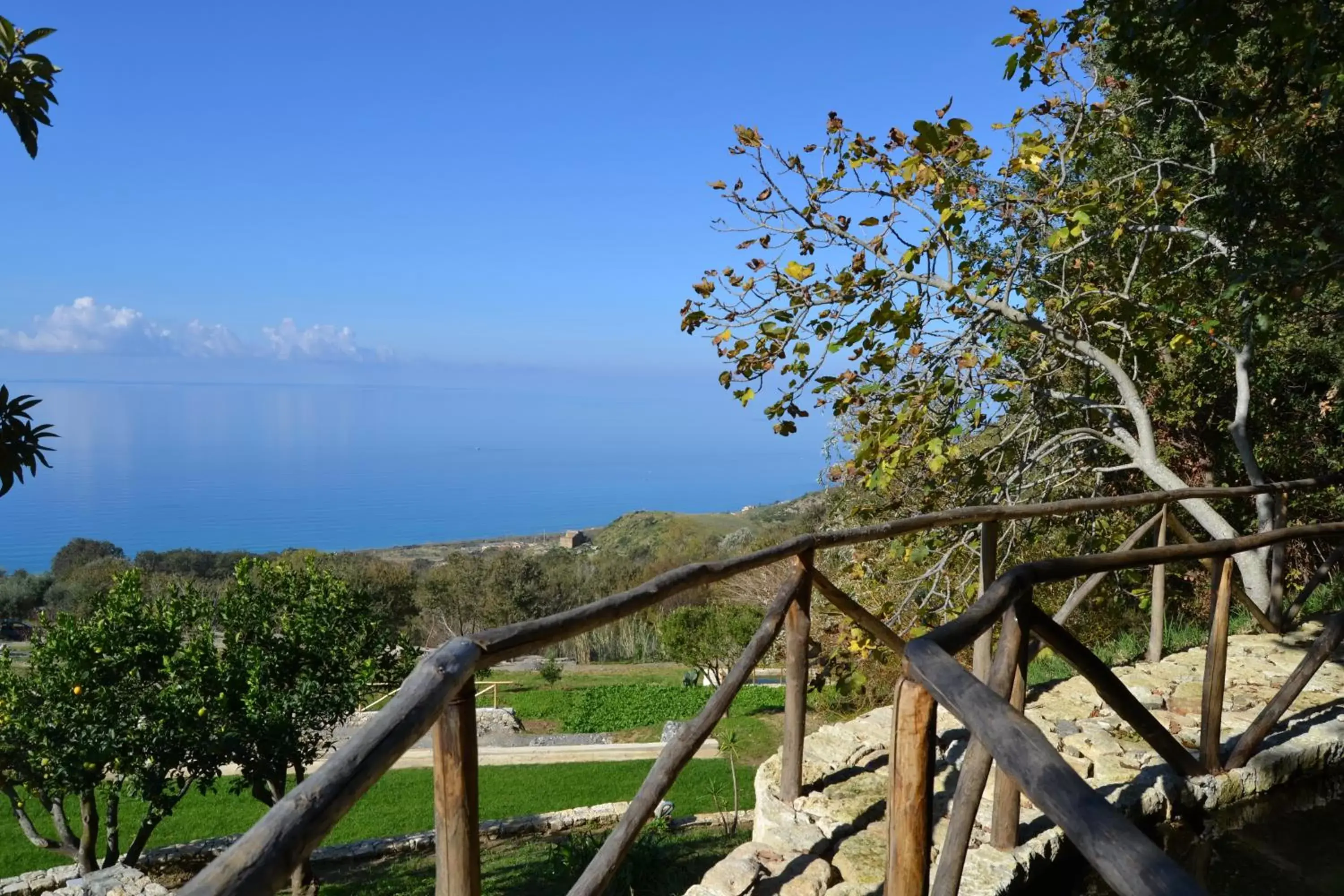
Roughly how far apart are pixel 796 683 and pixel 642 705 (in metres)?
19.5

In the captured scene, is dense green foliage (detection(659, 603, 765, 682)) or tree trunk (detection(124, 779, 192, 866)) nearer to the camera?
tree trunk (detection(124, 779, 192, 866))

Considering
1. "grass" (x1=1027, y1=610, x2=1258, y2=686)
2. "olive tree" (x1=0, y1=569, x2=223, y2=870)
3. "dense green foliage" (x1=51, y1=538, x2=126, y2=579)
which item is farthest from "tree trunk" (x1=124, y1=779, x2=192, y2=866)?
"dense green foliage" (x1=51, y1=538, x2=126, y2=579)

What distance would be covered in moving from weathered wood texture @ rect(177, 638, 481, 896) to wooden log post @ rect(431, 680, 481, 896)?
8 cm

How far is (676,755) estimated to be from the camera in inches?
97.2

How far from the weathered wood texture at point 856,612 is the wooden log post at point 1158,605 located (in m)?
2.04

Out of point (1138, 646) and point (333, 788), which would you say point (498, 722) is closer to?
point (1138, 646)

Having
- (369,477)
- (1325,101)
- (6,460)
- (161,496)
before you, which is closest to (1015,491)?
(1325,101)

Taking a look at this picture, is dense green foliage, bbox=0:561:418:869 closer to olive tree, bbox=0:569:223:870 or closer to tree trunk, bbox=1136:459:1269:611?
olive tree, bbox=0:569:223:870

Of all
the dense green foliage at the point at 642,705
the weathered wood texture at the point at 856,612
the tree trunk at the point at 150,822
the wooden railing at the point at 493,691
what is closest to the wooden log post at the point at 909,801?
the weathered wood texture at the point at 856,612

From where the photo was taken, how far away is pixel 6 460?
13.3ft

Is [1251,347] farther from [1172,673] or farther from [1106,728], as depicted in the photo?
[1106,728]

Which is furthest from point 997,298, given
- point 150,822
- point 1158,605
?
point 150,822

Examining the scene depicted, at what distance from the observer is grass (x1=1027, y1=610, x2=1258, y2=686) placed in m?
5.85

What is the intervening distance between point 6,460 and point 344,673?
7172 mm
